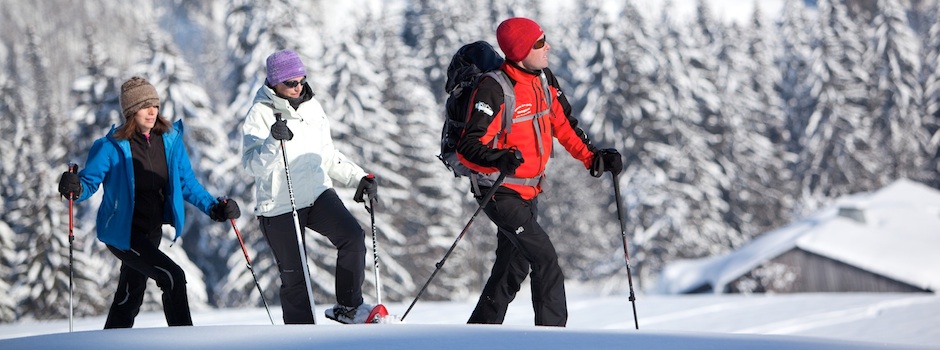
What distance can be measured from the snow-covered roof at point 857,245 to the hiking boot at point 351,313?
27657 millimetres

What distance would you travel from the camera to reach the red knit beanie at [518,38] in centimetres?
600

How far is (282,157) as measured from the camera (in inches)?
256

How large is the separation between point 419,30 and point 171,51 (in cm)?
3325

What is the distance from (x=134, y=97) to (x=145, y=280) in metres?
1.08

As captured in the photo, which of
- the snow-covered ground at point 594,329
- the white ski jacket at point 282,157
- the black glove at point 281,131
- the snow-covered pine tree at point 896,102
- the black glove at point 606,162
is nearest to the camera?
the snow-covered ground at point 594,329

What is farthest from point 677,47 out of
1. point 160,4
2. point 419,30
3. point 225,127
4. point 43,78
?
point 160,4

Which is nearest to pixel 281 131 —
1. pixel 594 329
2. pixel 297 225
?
pixel 297 225

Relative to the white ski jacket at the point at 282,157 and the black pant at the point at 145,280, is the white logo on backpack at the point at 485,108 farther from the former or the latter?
the black pant at the point at 145,280

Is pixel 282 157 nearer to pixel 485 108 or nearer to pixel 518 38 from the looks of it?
pixel 485 108

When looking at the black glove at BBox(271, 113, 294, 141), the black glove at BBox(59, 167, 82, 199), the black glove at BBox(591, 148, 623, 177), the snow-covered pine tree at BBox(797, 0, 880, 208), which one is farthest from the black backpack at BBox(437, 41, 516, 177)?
the snow-covered pine tree at BBox(797, 0, 880, 208)

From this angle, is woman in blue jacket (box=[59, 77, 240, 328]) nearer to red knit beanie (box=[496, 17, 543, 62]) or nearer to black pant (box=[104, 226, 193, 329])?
black pant (box=[104, 226, 193, 329])

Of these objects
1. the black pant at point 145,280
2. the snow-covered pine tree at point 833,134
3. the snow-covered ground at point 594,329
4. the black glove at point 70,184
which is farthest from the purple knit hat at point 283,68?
the snow-covered pine tree at point 833,134

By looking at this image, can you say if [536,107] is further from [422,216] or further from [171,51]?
[422,216]

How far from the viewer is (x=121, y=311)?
6.48 metres
